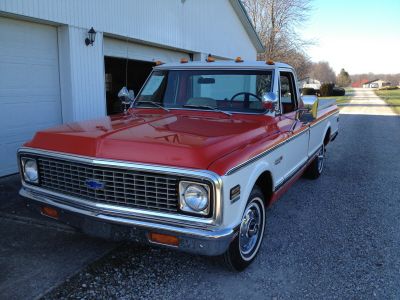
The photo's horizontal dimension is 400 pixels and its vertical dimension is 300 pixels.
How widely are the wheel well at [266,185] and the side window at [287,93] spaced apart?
1175mm

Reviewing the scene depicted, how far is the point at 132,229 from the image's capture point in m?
2.86

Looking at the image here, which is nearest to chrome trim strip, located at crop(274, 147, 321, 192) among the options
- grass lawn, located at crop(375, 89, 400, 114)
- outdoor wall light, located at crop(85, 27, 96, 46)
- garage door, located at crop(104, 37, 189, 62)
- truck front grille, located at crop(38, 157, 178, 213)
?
truck front grille, located at crop(38, 157, 178, 213)

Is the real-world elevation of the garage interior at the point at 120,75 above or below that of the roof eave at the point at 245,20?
below

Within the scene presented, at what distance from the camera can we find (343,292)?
10.2ft

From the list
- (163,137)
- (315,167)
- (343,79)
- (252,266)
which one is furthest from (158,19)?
(343,79)

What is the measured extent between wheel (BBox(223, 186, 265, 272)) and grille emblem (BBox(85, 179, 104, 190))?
3.88ft

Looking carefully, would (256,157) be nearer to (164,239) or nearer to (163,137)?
(163,137)

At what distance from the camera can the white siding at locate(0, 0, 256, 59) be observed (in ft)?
21.8

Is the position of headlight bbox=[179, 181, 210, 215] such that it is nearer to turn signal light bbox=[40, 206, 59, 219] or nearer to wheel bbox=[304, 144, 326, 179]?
turn signal light bbox=[40, 206, 59, 219]

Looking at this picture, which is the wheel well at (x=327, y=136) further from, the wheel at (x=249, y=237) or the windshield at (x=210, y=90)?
the wheel at (x=249, y=237)

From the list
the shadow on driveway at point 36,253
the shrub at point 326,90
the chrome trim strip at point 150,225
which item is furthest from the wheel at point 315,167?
the shrub at point 326,90

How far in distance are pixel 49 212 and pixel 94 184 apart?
0.68m

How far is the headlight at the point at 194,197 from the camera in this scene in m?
2.68

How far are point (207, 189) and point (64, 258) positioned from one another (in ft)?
5.93
